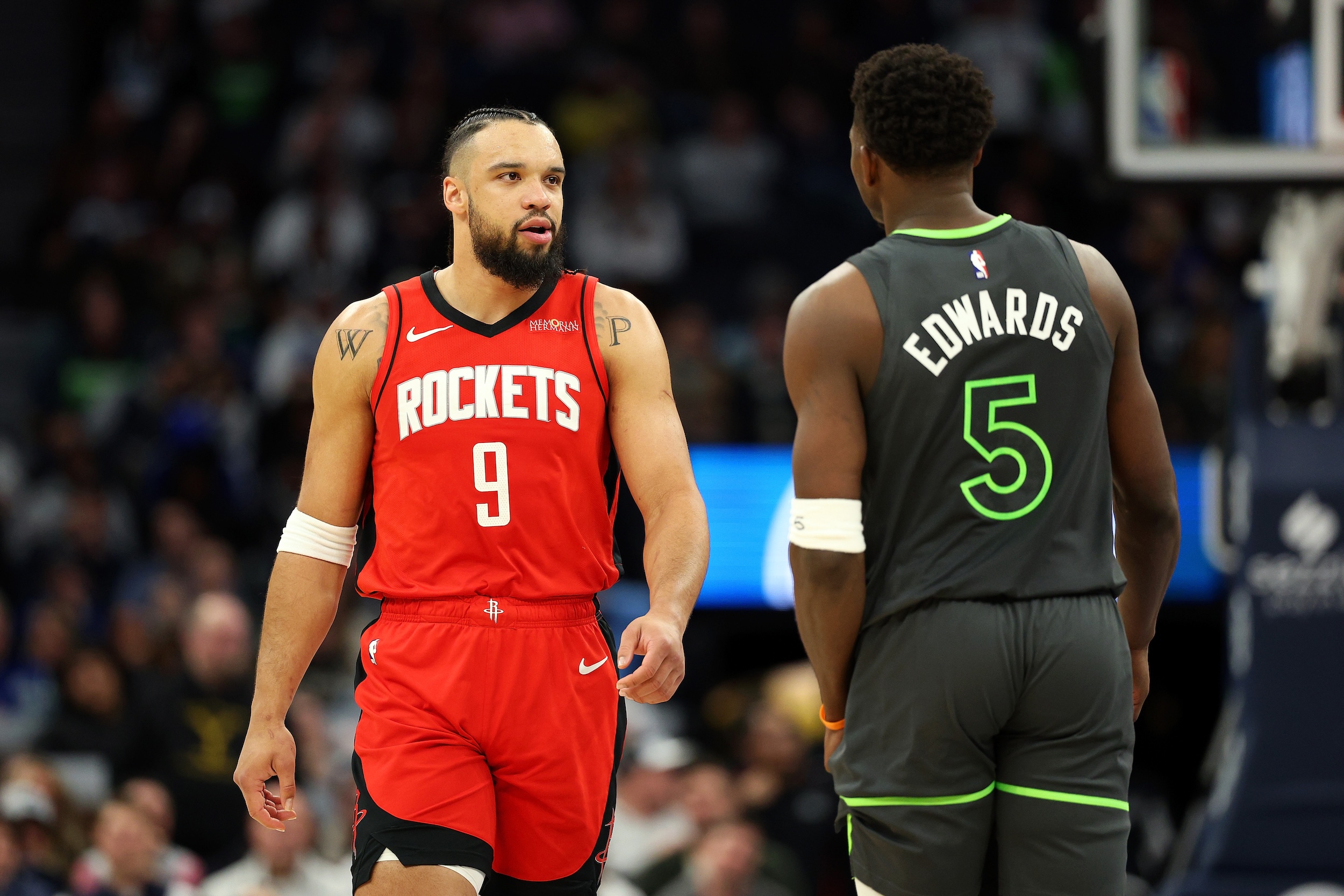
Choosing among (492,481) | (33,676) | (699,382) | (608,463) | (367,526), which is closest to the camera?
(492,481)

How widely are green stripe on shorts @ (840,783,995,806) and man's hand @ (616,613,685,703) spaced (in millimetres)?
490

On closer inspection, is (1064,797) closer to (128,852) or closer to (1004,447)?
(1004,447)

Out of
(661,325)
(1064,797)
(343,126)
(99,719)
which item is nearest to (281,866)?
(99,719)

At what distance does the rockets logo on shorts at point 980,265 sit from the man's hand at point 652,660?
1021mm

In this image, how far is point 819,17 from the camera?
13.7m

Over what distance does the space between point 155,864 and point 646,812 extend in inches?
93.3

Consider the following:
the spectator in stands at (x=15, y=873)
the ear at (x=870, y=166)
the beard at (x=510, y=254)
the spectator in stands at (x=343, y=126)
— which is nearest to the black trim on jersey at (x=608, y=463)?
the beard at (x=510, y=254)

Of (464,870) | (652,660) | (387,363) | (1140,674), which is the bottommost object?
(464,870)

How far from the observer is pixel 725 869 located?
7.72m

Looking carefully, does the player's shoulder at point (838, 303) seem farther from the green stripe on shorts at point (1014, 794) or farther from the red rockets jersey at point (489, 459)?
the green stripe on shorts at point (1014, 794)

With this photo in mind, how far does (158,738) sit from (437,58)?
6.63 m

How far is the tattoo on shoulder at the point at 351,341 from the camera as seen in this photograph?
4254 millimetres

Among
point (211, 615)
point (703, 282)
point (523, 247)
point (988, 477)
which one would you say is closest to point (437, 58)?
point (703, 282)

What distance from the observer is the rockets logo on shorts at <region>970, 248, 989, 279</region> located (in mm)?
3688
